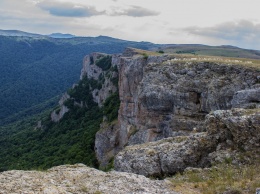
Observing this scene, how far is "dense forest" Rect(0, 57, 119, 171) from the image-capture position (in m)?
68.8

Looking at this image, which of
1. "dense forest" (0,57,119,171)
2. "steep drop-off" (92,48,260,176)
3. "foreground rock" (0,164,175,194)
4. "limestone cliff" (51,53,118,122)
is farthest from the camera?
"limestone cliff" (51,53,118,122)

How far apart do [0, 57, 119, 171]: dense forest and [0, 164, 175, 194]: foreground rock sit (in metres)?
42.5

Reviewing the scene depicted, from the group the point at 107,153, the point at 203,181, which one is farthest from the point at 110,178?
the point at 107,153

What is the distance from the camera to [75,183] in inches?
618

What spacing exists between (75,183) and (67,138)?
7686cm

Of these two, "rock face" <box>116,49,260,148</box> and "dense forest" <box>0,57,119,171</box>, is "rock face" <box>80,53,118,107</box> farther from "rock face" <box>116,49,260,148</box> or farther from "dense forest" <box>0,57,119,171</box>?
"rock face" <box>116,49,260,148</box>

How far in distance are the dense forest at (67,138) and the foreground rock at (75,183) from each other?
4245 centimetres

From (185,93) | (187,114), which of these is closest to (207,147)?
(187,114)

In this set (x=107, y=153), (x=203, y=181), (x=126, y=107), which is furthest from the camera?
(x=107, y=153)

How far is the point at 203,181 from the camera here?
1650 cm

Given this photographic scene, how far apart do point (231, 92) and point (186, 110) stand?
5155 millimetres

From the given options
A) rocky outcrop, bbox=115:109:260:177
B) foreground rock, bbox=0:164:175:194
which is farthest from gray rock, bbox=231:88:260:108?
foreground rock, bbox=0:164:175:194

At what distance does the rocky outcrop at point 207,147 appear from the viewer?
18.5 meters

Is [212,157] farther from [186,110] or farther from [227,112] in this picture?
[186,110]
